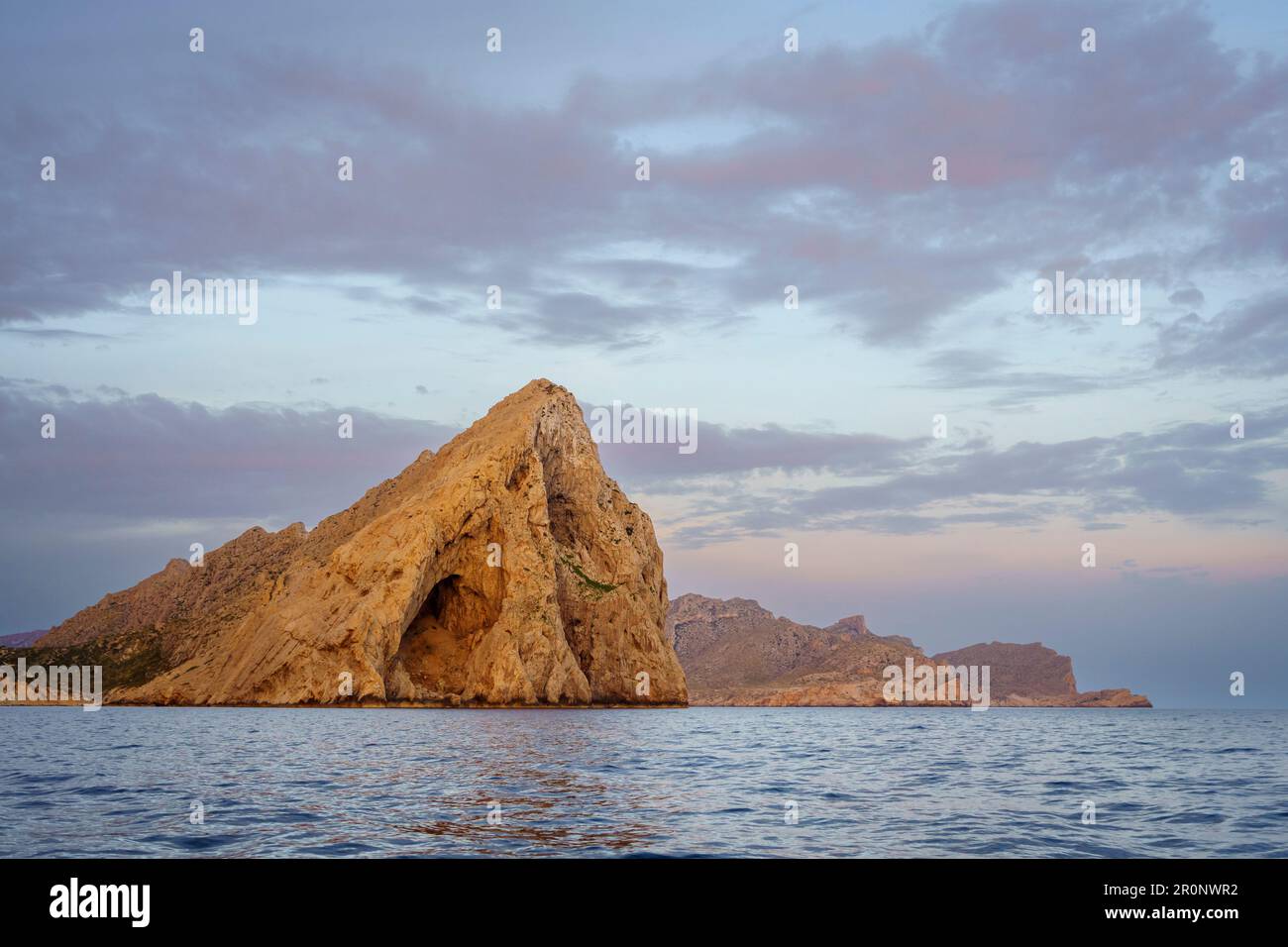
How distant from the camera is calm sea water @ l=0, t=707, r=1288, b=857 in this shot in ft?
58.4

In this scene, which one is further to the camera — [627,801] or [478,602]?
[478,602]

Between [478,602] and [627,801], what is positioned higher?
[627,801]

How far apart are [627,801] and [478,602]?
12071cm

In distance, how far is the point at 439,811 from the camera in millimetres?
22359

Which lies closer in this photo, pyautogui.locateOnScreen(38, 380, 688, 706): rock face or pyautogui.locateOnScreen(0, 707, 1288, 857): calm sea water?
pyautogui.locateOnScreen(0, 707, 1288, 857): calm sea water

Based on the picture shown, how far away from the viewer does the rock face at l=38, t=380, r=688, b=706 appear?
414ft

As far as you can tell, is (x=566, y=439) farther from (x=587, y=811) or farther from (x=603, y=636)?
(x=587, y=811)

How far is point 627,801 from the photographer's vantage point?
2478 centimetres

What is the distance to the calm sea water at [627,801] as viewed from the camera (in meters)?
17.8

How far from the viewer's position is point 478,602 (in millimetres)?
142875

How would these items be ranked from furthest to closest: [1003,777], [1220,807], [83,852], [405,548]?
[405,548] → [1003,777] → [1220,807] → [83,852]

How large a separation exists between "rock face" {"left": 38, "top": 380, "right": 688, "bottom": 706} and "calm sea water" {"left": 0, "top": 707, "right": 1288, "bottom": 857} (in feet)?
262
